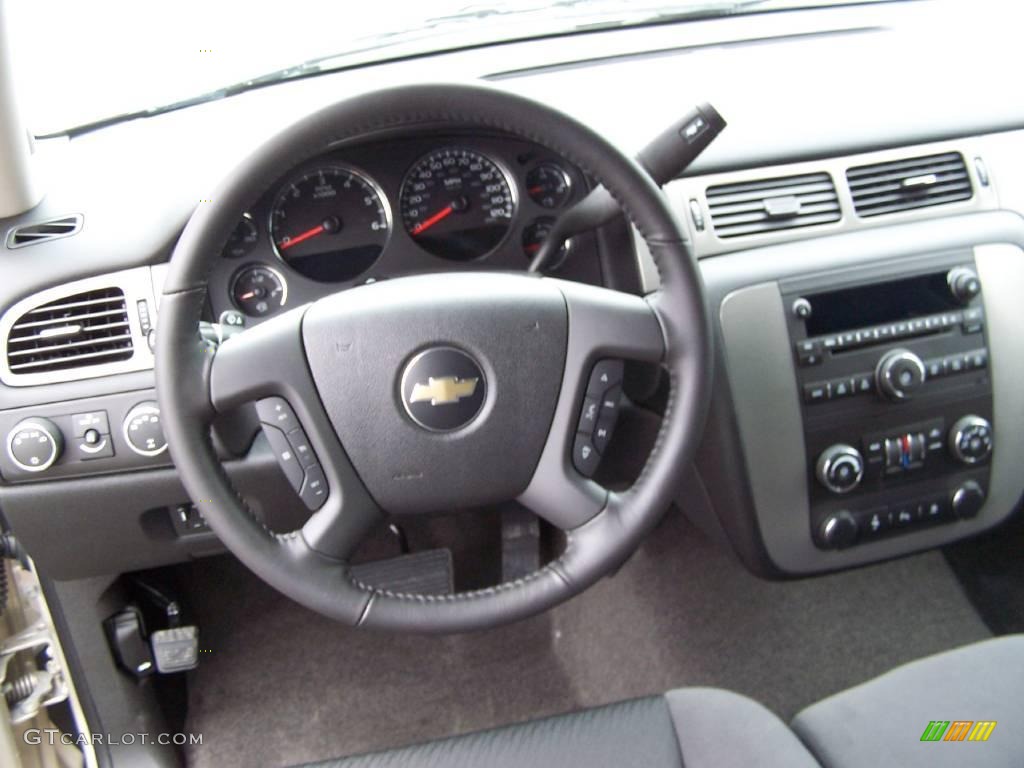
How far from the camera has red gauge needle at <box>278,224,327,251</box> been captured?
3.85ft

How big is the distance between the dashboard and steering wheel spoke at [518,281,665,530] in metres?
0.22

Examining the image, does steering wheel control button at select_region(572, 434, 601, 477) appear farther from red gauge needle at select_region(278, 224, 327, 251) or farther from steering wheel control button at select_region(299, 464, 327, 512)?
red gauge needle at select_region(278, 224, 327, 251)

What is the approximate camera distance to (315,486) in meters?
0.95

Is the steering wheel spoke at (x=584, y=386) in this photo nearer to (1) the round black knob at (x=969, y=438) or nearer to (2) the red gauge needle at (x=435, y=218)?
(2) the red gauge needle at (x=435, y=218)

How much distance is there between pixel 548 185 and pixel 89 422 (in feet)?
2.25

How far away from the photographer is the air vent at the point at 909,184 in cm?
128

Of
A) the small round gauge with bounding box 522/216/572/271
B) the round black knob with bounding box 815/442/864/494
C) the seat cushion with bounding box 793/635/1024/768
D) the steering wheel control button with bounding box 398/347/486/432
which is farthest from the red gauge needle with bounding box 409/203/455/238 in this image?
the seat cushion with bounding box 793/635/1024/768

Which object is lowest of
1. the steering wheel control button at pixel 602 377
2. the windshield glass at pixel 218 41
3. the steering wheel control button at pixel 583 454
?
the steering wheel control button at pixel 583 454

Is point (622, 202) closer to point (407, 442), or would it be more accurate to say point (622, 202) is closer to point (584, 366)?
point (584, 366)

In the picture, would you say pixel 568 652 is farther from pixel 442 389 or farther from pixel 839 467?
pixel 442 389

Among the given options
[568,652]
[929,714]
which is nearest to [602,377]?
[929,714]

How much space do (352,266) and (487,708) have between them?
93 centimetres

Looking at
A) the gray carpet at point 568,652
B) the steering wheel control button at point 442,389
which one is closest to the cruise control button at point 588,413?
the steering wheel control button at point 442,389

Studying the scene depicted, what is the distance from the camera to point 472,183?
3.94 ft
